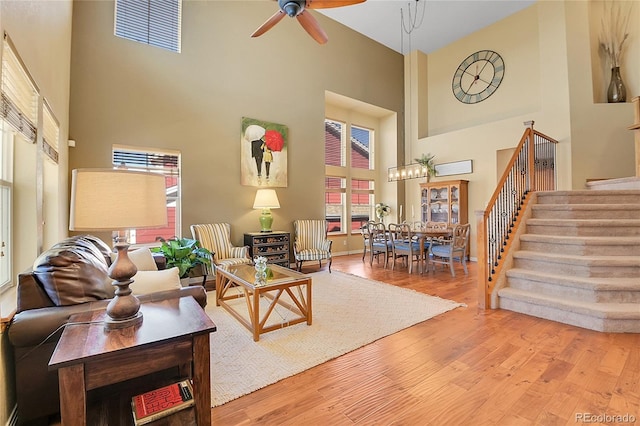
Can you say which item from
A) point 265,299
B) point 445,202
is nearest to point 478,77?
point 445,202

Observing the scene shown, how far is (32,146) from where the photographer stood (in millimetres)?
2393

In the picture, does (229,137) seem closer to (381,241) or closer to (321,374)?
(381,241)

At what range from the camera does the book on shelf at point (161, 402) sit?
4.11 ft

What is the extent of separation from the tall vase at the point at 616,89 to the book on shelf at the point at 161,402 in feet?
25.8

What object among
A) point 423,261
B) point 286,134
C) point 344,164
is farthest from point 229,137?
point 423,261

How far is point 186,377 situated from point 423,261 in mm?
4520

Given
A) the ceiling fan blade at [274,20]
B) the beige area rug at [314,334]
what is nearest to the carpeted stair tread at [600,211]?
the beige area rug at [314,334]

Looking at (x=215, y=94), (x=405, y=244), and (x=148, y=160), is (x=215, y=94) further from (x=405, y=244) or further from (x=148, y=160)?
(x=405, y=244)

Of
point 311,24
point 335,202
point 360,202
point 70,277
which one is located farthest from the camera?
point 360,202

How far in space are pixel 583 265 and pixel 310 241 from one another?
13.6 ft

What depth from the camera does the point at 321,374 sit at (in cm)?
214

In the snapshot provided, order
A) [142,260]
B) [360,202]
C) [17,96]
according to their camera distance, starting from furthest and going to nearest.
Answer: [360,202] → [142,260] → [17,96]

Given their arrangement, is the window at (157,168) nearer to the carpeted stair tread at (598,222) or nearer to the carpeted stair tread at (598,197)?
the carpeted stair tread at (598,222)

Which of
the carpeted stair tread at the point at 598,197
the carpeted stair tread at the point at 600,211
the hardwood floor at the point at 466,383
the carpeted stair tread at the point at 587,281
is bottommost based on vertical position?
the hardwood floor at the point at 466,383
